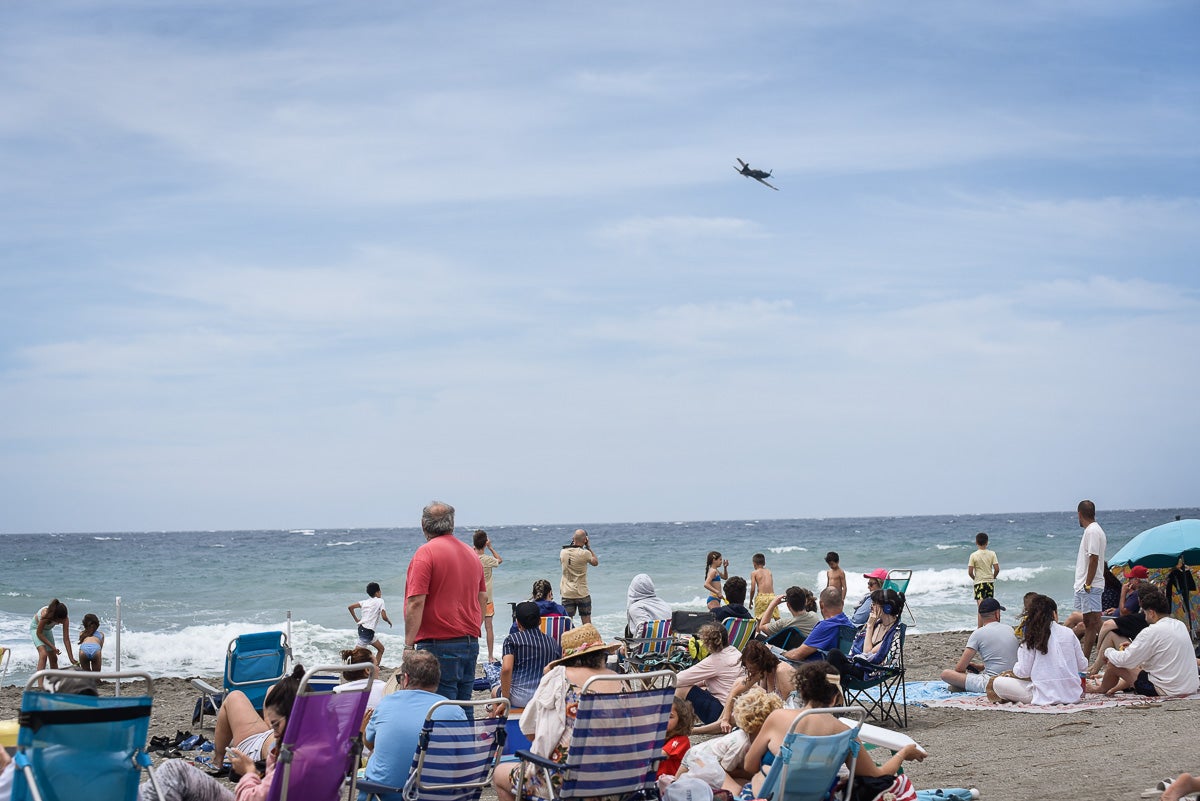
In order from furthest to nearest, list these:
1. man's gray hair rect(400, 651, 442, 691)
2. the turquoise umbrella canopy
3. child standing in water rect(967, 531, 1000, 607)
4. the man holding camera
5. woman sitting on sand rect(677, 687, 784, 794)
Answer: child standing in water rect(967, 531, 1000, 607)
the man holding camera
the turquoise umbrella canopy
man's gray hair rect(400, 651, 442, 691)
woman sitting on sand rect(677, 687, 784, 794)

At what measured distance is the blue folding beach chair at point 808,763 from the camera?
397 cm

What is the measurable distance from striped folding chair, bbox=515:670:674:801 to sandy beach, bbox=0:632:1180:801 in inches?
80.1

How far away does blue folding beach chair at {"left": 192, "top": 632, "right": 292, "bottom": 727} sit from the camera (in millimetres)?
7320

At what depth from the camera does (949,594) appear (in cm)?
Result: 2238

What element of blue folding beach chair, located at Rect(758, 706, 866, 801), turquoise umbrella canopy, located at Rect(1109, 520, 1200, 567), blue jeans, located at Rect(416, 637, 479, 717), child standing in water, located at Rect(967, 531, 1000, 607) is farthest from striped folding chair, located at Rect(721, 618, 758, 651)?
child standing in water, located at Rect(967, 531, 1000, 607)

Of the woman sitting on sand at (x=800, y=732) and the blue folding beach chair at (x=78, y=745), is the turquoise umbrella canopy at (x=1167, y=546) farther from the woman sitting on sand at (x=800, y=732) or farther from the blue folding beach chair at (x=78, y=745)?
the blue folding beach chair at (x=78, y=745)

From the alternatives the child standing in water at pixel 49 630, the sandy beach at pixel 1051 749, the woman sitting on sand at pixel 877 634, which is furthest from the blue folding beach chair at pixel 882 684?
the child standing in water at pixel 49 630

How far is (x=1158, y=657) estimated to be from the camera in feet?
25.4

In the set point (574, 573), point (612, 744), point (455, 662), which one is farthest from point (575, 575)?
point (612, 744)

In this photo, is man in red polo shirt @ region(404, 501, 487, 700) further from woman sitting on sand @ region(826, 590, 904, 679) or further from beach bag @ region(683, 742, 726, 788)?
woman sitting on sand @ region(826, 590, 904, 679)

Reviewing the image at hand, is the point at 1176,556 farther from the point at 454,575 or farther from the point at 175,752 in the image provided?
the point at 175,752

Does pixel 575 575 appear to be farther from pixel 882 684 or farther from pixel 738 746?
pixel 738 746

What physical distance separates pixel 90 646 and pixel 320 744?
7.15 meters

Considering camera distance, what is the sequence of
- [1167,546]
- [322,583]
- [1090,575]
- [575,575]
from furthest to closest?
[322,583] → [575,575] → [1167,546] → [1090,575]
